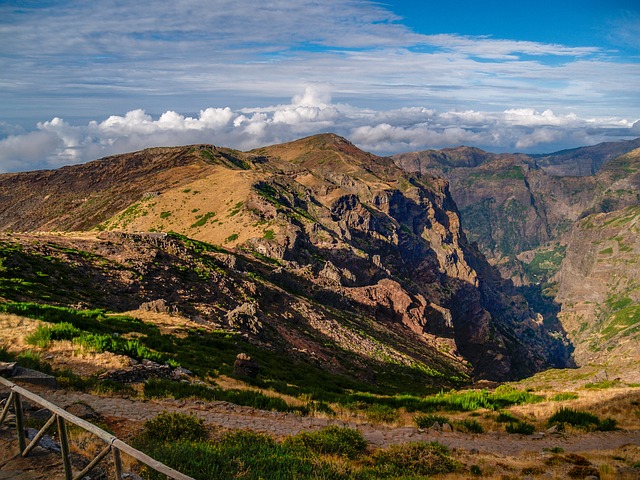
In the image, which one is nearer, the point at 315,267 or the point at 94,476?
the point at 94,476

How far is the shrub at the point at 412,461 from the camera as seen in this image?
14.6 meters

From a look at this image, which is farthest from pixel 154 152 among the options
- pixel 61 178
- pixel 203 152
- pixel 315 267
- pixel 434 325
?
pixel 434 325

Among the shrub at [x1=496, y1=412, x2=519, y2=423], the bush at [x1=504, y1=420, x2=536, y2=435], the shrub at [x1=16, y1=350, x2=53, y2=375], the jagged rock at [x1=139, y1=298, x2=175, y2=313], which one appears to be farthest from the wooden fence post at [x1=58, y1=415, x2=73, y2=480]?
the jagged rock at [x1=139, y1=298, x2=175, y2=313]

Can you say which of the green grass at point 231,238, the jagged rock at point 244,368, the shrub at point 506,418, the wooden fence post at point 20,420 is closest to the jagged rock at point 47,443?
the wooden fence post at point 20,420

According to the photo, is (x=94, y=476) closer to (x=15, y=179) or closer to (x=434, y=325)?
(x=434, y=325)

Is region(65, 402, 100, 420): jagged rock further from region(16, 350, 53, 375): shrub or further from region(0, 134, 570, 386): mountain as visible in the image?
region(0, 134, 570, 386): mountain

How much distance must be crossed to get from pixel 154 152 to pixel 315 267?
12447 centimetres

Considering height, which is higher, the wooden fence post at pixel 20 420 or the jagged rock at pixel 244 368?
the wooden fence post at pixel 20 420

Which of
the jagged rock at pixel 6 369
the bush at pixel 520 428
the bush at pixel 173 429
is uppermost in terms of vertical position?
the jagged rock at pixel 6 369

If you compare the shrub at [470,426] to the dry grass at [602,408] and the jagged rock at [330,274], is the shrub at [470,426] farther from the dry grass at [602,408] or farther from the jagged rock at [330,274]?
the jagged rock at [330,274]

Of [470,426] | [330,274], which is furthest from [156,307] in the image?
[330,274]

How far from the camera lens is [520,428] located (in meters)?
22.7

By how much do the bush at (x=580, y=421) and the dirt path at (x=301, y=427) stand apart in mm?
596

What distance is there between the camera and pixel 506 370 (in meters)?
179
